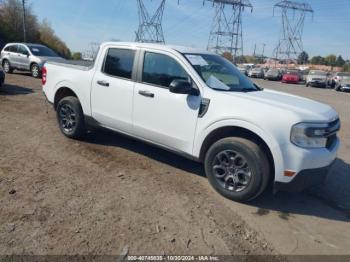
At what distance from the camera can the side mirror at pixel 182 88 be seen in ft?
13.1

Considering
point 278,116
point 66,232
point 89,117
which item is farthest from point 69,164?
point 278,116

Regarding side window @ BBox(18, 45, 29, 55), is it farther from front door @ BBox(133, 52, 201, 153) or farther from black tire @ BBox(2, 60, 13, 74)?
front door @ BBox(133, 52, 201, 153)

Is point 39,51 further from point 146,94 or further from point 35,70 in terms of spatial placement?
point 146,94

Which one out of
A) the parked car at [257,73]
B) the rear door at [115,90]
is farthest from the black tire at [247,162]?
the parked car at [257,73]

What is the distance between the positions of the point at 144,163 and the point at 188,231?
1937 mm

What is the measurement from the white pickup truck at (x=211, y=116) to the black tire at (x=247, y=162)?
0.01 meters

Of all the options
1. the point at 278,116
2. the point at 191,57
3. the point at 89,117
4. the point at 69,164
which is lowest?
the point at 69,164

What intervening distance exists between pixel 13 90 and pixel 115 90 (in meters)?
7.92

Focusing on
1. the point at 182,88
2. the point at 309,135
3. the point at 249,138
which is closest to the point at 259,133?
the point at 249,138

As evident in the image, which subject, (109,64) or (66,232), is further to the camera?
(109,64)

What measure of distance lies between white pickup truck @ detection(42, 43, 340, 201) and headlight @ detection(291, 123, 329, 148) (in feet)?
0.04

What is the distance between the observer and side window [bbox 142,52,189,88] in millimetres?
4398

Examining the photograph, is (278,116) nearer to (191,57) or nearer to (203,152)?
(203,152)

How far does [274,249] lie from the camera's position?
310 cm
